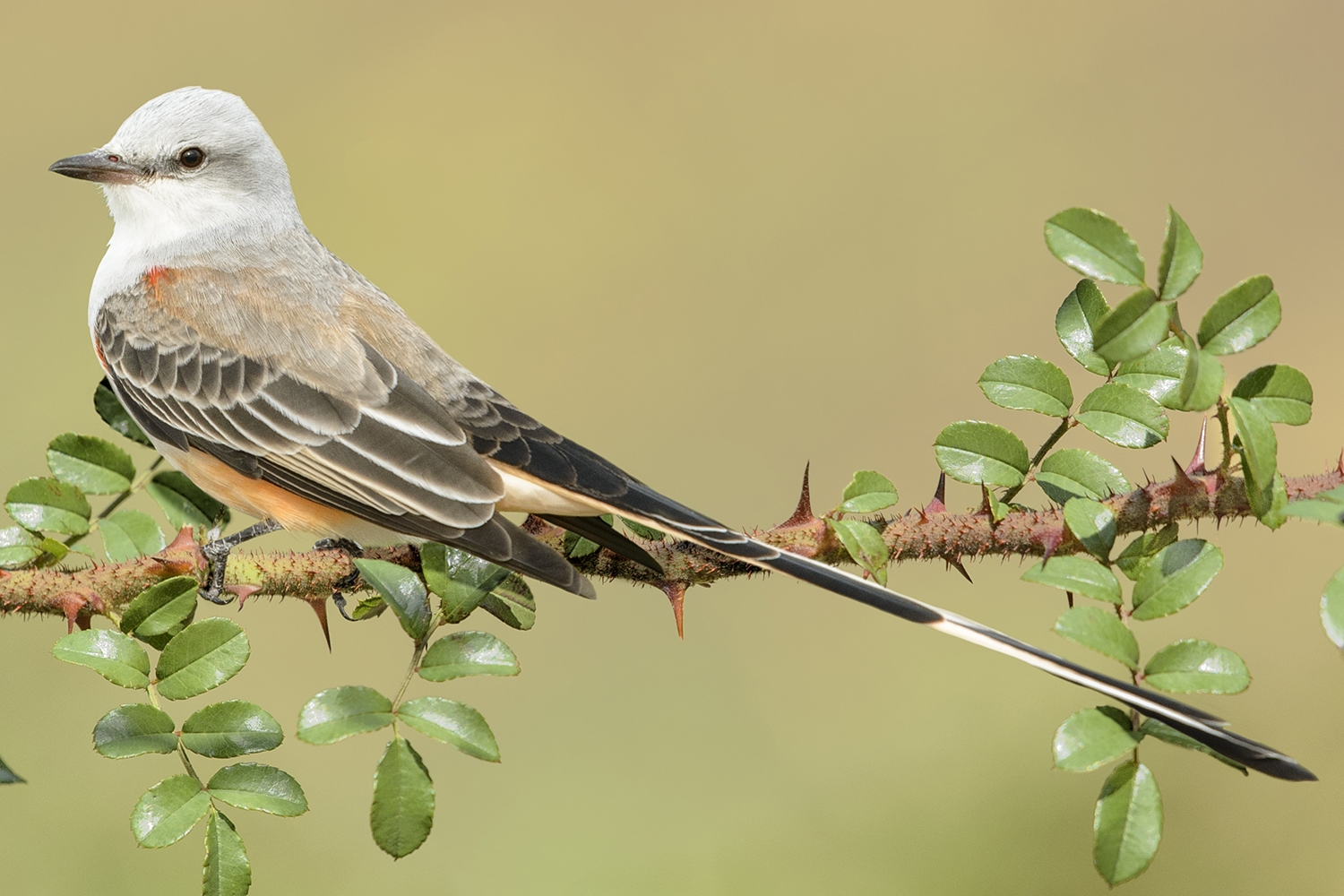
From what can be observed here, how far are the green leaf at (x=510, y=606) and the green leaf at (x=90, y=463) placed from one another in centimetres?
125

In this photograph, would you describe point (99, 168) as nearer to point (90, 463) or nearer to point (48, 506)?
point (90, 463)

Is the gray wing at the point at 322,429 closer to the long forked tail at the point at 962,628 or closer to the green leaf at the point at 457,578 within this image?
the green leaf at the point at 457,578

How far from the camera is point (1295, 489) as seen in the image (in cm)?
212

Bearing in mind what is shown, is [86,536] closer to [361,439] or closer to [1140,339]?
[361,439]

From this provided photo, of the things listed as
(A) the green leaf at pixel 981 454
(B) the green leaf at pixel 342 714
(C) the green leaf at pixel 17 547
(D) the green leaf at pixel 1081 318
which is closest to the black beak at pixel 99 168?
(C) the green leaf at pixel 17 547

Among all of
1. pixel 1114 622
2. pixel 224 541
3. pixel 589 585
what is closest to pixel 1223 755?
pixel 1114 622

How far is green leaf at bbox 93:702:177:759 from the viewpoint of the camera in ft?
6.67

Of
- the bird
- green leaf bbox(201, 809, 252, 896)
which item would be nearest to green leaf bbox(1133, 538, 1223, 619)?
the bird

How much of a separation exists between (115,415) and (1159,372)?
2.95 m

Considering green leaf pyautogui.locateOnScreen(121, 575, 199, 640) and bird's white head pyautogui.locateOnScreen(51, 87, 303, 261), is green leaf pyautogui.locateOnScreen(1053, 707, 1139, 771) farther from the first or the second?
bird's white head pyautogui.locateOnScreen(51, 87, 303, 261)

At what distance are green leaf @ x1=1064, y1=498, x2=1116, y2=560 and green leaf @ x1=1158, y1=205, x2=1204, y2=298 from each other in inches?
15.9

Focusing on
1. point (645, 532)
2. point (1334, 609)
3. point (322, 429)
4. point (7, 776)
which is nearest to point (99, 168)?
point (322, 429)

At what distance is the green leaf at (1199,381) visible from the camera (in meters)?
1.81

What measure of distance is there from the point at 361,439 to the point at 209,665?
1.10m
